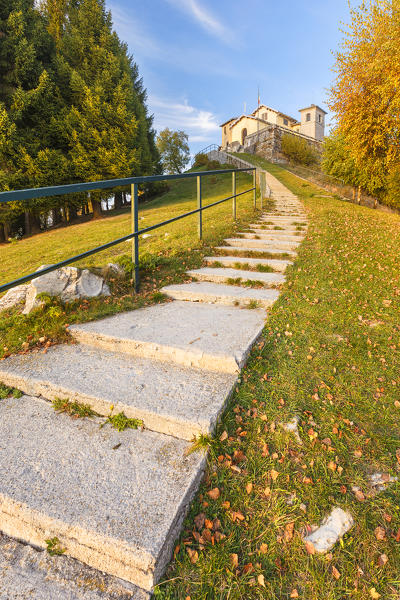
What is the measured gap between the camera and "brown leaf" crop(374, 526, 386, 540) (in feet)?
4.36

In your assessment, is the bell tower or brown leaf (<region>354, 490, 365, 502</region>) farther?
the bell tower

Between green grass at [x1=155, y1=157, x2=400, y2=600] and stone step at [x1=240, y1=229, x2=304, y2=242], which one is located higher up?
stone step at [x1=240, y1=229, x2=304, y2=242]

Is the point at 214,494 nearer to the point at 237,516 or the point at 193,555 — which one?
the point at 237,516

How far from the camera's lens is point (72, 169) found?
15281 millimetres

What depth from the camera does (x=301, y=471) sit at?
1627 millimetres

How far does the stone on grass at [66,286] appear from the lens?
119 inches

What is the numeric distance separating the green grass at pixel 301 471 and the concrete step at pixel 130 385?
19cm

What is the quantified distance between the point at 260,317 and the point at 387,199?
80.8 ft

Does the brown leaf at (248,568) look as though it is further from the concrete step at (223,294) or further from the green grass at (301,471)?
the concrete step at (223,294)

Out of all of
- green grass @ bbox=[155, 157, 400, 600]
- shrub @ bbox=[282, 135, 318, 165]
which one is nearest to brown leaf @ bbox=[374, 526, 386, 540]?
green grass @ bbox=[155, 157, 400, 600]

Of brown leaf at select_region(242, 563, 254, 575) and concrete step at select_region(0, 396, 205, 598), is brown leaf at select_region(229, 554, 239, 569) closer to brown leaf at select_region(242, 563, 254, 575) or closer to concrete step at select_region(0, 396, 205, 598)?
brown leaf at select_region(242, 563, 254, 575)

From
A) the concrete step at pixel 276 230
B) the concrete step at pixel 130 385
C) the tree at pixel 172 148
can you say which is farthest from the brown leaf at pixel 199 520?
the tree at pixel 172 148

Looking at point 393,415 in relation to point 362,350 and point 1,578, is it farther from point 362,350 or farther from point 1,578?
point 1,578

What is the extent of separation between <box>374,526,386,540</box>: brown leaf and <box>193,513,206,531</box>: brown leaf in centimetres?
80
